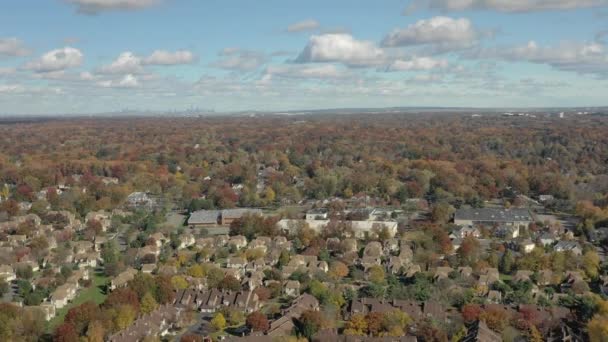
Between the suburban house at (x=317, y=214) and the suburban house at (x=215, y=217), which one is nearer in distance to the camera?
the suburban house at (x=317, y=214)

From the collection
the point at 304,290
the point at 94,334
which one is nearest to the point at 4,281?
the point at 94,334

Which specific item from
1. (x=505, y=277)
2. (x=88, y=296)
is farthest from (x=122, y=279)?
(x=505, y=277)

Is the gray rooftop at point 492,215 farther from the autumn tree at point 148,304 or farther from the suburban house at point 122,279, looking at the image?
the autumn tree at point 148,304

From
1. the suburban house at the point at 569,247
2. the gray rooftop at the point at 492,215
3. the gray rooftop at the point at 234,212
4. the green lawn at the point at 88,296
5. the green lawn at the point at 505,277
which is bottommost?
the green lawn at the point at 505,277

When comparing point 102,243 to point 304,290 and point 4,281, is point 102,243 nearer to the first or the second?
point 4,281

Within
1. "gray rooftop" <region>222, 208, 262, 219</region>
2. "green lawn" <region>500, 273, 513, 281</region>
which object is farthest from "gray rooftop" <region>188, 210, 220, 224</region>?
"green lawn" <region>500, 273, 513, 281</region>

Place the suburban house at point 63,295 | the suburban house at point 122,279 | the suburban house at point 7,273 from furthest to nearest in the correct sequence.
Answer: the suburban house at point 7,273 → the suburban house at point 122,279 → the suburban house at point 63,295

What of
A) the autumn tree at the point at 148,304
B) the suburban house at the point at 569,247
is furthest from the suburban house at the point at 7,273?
the suburban house at the point at 569,247

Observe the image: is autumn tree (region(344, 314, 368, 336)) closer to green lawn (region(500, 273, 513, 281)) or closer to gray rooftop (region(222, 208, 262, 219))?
green lawn (region(500, 273, 513, 281))
